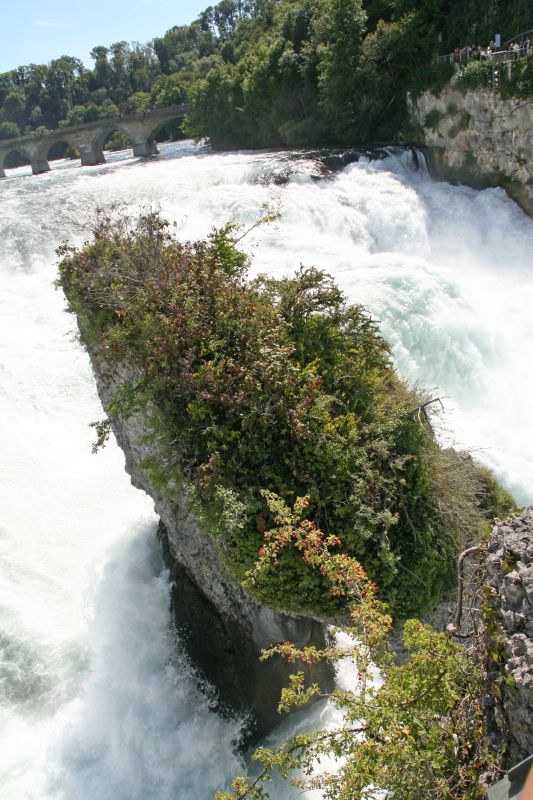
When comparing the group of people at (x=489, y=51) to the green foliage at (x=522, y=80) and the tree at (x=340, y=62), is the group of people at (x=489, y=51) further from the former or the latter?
the tree at (x=340, y=62)

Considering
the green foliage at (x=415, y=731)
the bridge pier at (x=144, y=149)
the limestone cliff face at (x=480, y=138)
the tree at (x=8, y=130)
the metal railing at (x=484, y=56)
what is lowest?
the green foliage at (x=415, y=731)

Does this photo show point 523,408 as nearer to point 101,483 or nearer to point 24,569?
point 101,483

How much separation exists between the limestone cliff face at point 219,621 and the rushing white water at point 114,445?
0.42 m

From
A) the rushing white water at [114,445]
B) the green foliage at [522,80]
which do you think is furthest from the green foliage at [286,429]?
the green foliage at [522,80]

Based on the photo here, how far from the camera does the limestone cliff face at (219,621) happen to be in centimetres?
828

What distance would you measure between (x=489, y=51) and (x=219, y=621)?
25085mm

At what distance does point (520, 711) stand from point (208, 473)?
4434 mm

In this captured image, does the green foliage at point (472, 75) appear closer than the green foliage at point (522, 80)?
No

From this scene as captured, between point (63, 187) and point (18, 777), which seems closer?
point (18, 777)

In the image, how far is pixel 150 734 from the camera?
8.93 metres

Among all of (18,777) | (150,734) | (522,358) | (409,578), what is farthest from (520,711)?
(522,358)

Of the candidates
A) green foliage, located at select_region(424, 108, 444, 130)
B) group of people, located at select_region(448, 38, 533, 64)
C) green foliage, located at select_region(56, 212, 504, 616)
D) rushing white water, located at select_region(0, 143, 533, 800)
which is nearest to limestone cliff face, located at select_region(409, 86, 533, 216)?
green foliage, located at select_region(424, 108, 444, 130)

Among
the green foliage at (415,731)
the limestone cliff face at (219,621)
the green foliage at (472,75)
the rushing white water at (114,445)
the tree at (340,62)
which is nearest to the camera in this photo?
the green foliage at (415,731)

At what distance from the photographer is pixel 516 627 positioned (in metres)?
4.14
